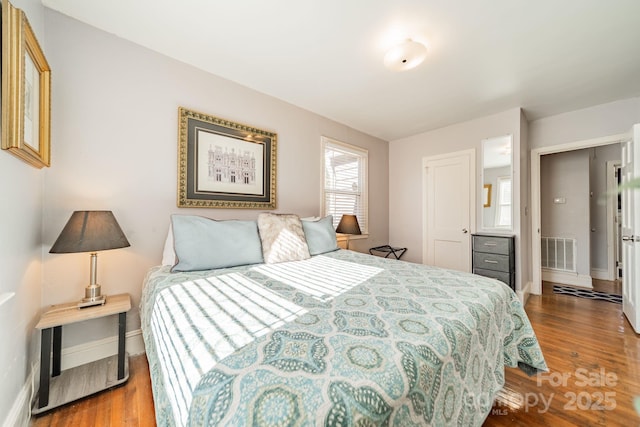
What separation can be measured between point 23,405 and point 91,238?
0.90 meters

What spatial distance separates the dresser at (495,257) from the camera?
303 cm

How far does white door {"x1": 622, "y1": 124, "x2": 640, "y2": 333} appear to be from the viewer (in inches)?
91.5

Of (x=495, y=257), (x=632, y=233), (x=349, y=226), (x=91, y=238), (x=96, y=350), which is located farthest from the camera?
(x=349, y=226)

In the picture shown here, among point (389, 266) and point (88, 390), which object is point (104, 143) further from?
point (389, 266)

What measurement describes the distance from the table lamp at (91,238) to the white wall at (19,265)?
17 cm

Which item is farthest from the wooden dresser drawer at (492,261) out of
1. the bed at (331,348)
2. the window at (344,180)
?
the bed at (331,348)

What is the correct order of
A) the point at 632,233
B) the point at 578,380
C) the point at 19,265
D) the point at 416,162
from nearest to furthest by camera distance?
the point at 19,265 → the point at 578,380 → the point at 632,233 → the point at 416,162

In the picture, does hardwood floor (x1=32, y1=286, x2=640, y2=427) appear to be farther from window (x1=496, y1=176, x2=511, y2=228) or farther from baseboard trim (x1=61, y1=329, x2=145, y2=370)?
window (x1=496, y1=176, x2=511, y2=228)

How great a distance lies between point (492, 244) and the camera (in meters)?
3.17

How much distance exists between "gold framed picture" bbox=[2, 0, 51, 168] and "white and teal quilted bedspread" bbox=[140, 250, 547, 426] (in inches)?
38.1

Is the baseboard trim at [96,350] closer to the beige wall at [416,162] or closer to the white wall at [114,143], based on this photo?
the white wall at [114,143]

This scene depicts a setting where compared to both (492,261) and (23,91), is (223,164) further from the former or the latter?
(492,261)

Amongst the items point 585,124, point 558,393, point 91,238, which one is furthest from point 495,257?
point 91,238

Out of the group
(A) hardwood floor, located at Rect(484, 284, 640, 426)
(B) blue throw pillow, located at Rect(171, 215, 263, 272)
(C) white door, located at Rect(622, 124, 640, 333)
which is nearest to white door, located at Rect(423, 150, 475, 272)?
(A) hardwood floor, located at Rect(484, 284, 640, 426)
